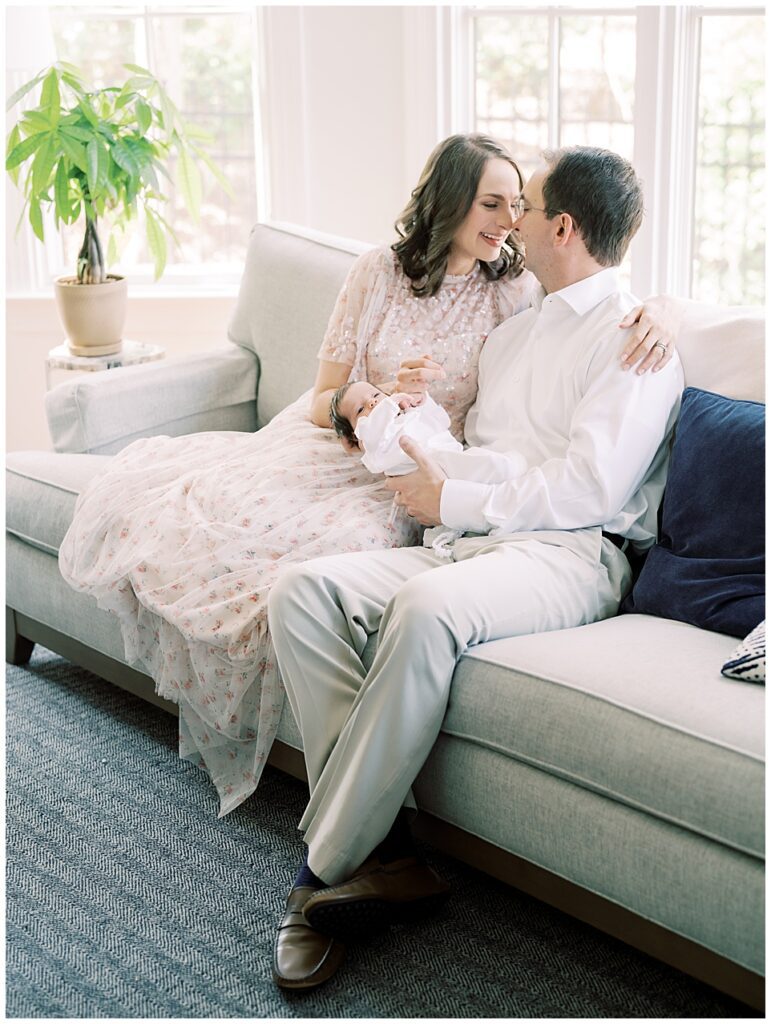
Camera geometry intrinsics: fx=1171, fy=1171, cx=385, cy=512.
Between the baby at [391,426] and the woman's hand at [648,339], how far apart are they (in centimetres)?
37

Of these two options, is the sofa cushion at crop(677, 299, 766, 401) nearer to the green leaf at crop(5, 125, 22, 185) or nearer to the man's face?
the man's face

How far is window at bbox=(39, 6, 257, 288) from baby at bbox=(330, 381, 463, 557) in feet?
6.41

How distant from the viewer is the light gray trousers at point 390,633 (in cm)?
179

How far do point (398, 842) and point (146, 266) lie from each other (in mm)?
2906

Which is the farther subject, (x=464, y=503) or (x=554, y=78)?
(x=554, y=78)

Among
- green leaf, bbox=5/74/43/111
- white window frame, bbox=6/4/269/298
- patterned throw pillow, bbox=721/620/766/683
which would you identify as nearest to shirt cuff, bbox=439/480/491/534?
patterned throw pillow, bbox=721/620/766/683

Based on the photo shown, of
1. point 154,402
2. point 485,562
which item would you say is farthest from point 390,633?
point 154,402

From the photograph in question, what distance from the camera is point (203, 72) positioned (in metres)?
4.02

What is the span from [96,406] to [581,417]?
135cm

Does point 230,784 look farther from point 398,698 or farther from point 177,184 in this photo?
point 177,184

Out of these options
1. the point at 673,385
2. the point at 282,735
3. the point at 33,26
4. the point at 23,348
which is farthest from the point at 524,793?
the point at 23,348

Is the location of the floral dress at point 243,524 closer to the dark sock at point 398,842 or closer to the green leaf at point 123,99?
the dark sock at point 398,842

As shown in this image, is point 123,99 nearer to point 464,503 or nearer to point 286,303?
point 286,303

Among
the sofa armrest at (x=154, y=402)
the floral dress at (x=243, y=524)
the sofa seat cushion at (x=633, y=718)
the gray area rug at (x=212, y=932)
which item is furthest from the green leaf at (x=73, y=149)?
the sofa seat cushion at (x=633, y=718)
